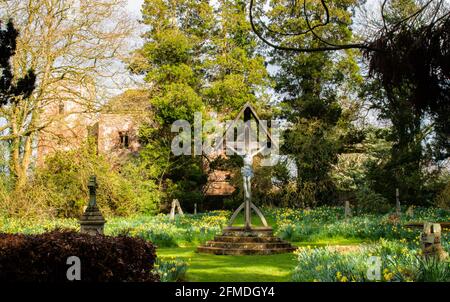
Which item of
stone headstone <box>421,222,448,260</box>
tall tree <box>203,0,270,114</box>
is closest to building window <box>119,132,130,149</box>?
tall tree <box>203,0,270,114</box>

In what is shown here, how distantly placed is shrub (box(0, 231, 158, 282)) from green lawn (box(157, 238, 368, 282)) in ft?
4.94

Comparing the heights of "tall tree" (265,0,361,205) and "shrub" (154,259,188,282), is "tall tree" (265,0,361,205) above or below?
above

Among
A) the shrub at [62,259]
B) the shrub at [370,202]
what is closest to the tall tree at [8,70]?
the shrub at [62,259]

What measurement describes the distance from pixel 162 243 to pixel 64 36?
873 centimetres

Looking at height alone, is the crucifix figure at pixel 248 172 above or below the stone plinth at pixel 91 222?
above

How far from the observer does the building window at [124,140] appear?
1106 inches

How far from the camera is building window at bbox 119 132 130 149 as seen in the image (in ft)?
92.1

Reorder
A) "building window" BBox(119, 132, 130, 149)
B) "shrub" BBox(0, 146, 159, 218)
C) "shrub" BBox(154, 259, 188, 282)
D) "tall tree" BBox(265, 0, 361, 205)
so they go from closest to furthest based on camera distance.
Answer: "shrub" BBox(154, 259, 188, 282)
"shrub" BBox(0, 146, 159, 218)
"tall tree" BBox(265, 0, 361, 205)
"building window" BBox(119, 132, 130, 149)

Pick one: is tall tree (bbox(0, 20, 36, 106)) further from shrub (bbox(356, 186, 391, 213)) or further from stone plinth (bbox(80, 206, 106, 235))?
shrub (bbox(356, 186, 391, 213))

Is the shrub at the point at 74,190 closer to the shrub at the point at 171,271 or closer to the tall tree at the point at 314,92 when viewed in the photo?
the tall tree at the point at 314,92

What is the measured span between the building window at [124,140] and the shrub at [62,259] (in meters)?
22.2

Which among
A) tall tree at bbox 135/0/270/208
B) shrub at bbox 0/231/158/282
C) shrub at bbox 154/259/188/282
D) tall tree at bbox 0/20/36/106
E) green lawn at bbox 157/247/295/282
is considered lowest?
green lawn at bbox 157/247/295/282
